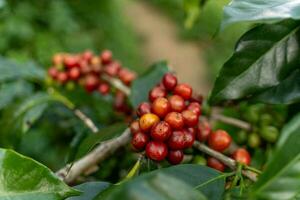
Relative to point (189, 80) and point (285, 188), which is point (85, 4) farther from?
point (285, 188)

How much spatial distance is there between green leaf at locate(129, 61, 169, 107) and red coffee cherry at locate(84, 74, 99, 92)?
25cm

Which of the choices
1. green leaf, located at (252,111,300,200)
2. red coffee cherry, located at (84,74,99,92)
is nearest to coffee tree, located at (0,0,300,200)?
green leaf, located at (252,111,300,200)

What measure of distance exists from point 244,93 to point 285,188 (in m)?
0.30

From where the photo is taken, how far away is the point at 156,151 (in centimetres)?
73

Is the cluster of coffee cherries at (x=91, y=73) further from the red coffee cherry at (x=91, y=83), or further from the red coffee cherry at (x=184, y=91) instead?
the red coffee cherry at (x=184, y=91)

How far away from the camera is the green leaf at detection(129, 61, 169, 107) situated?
1032mm

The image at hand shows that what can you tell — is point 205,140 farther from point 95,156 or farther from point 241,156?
point 95,156

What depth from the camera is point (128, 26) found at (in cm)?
466

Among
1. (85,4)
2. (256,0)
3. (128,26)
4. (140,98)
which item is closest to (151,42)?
(128,26)

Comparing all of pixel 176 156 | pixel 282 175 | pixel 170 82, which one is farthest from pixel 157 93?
pixel 282 175

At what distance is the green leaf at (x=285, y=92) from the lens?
0.78 metres

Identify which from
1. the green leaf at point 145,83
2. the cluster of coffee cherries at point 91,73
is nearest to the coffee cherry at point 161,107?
the green leaf at point 145,83

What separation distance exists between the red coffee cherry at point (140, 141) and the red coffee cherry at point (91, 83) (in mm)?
582

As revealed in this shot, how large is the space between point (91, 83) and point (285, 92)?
0.65 metres
